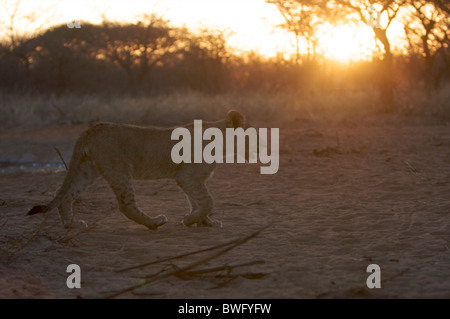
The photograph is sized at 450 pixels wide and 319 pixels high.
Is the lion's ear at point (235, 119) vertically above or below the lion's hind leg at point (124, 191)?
above

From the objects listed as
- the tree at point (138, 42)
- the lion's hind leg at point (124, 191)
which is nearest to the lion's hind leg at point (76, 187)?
the lion's hind leg at point (124, 191)

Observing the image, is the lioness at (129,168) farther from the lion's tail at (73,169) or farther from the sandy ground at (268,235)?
the sandy ground at (268,235)

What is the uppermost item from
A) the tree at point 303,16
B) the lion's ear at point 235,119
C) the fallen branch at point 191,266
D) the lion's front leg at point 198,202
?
the tree at point 303,16

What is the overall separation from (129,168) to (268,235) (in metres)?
1.34

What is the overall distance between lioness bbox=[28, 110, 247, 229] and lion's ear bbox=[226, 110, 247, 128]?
0.48m

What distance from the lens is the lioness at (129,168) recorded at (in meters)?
5.28

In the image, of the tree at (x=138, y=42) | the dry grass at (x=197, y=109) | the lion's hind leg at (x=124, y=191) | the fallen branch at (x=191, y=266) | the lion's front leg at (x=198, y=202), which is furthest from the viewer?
the tree at (x=138, y=42)

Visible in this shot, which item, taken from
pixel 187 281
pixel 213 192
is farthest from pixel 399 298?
pixel 213 192

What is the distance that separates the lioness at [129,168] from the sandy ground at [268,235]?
18 centimetres

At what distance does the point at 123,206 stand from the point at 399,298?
8.49 feet

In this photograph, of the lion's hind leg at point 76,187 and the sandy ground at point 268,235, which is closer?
the sandy ground at point 268,235
